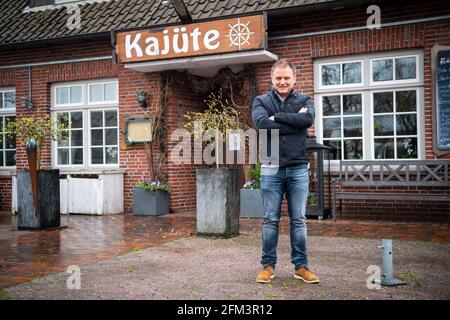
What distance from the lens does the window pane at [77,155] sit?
40.0 feet

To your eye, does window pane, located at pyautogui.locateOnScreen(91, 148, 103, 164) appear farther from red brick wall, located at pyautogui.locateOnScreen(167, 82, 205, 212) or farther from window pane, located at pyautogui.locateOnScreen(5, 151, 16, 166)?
window pane, located at pyautogui.locateOnScreen(5, 151, 16, 166)

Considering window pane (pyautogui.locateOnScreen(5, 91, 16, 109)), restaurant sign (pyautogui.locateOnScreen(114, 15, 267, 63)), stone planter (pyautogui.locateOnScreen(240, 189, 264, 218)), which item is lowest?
stone planter (pyautogui.locateOnScreen(240, 189, 264, 218))

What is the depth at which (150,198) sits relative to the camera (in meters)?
10.7

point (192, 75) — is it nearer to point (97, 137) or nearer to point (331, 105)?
point (97, 137)

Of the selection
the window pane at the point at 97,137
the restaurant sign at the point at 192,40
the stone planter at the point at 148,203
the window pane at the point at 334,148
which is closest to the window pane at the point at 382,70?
the window pane at the point at 334,148

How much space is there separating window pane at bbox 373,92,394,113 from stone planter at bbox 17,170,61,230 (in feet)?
18.1

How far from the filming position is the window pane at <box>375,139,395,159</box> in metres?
9.48

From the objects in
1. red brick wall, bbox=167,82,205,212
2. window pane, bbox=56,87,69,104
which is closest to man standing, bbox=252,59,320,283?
red brick wall, bbox=167,82,205,212

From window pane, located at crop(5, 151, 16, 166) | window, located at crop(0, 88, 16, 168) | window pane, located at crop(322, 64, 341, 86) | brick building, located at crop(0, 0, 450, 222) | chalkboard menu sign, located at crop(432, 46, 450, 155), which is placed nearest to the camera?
chalkboard menu sign, located at crop(432, 46, 450, 155)

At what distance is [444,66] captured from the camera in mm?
8773

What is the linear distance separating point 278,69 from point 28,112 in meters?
9.20

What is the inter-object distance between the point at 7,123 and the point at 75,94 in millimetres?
2038

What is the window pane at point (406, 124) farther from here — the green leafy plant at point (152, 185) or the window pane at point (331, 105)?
the green leafy plant at point (152, 185)

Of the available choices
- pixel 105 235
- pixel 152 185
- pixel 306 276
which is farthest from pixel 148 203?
pixel 306 276
